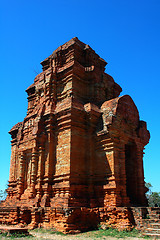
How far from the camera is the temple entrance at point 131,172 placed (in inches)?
561

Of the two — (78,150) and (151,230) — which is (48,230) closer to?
(78,150)

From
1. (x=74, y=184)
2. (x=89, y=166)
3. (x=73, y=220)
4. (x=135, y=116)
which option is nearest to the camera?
(x=73, y=220)

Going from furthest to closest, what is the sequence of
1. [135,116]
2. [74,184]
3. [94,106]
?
[135,116] → [94,106] → [74,184]

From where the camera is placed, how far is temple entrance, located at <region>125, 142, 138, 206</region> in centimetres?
1425

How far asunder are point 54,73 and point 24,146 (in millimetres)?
5236

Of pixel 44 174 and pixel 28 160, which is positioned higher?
pixel 28 160

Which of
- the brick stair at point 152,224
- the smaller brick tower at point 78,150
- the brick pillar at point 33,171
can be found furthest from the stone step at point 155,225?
the brick pillar at point 33,171

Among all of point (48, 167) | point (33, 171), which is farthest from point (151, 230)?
point (33, 171)

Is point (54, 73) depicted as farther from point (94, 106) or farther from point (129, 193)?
point (129, 193)

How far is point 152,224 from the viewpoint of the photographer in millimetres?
10109

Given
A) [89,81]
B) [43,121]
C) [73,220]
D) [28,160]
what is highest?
[89,81]

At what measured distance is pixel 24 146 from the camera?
15703 millimetres

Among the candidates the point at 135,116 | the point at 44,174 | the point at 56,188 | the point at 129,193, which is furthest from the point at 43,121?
the point at 129,193

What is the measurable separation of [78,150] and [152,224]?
5258 millimetres
